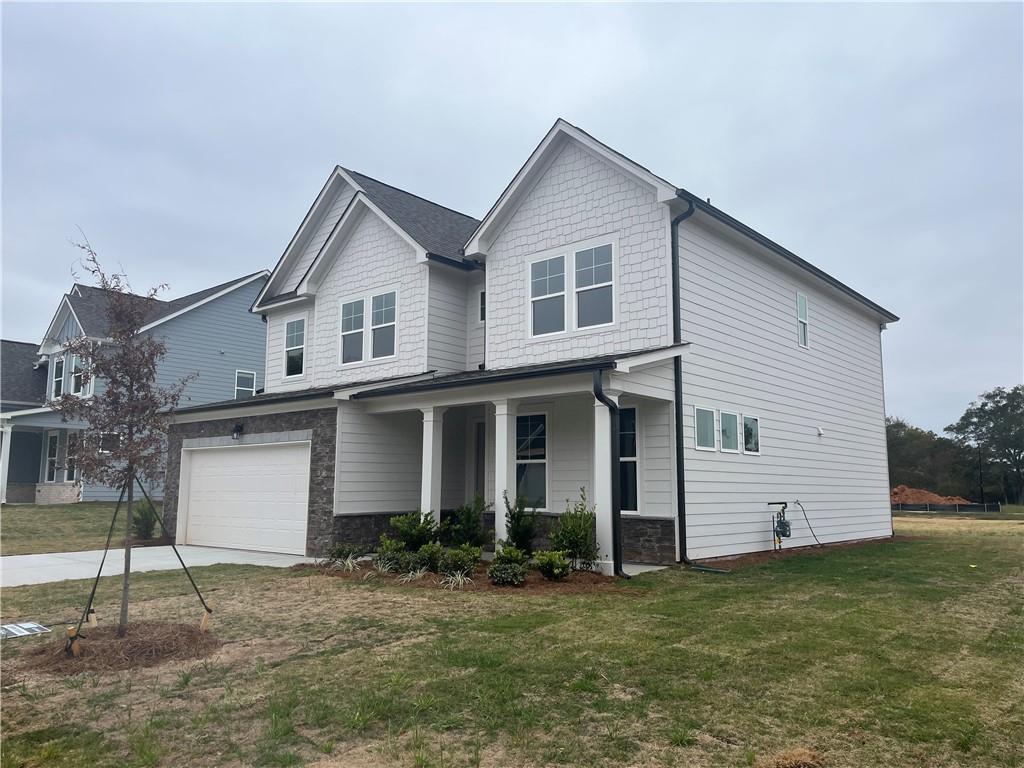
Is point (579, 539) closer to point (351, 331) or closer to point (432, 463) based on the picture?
point (432, 463)

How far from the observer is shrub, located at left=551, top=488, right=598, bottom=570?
34.4ft

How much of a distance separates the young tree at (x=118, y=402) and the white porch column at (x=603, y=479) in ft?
19.8

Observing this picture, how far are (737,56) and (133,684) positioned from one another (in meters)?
15.8

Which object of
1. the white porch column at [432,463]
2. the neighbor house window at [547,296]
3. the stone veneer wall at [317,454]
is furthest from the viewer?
the stone veneer wall at [317,454]

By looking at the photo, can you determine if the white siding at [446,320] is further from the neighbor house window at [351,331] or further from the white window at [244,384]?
the white window at [244,384]

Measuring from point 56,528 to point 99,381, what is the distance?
8.05m

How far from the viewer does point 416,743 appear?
4.16 metres

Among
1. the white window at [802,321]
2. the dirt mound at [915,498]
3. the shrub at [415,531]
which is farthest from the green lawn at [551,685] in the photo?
the dirt mound at [915,498]

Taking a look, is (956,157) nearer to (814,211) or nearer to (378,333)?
(814,211)

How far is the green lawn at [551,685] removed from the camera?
410 cm

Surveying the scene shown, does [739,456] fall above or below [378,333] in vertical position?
below

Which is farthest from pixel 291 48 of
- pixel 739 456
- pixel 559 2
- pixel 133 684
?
pixel 133 684

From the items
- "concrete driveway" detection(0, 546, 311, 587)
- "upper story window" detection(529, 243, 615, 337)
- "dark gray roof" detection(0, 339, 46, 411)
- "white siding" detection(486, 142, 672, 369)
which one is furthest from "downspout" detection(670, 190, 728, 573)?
"dark gray roof" detection(0, 339, 46, 411)

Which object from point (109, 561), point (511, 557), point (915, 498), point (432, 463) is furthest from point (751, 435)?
point (915, 498)
